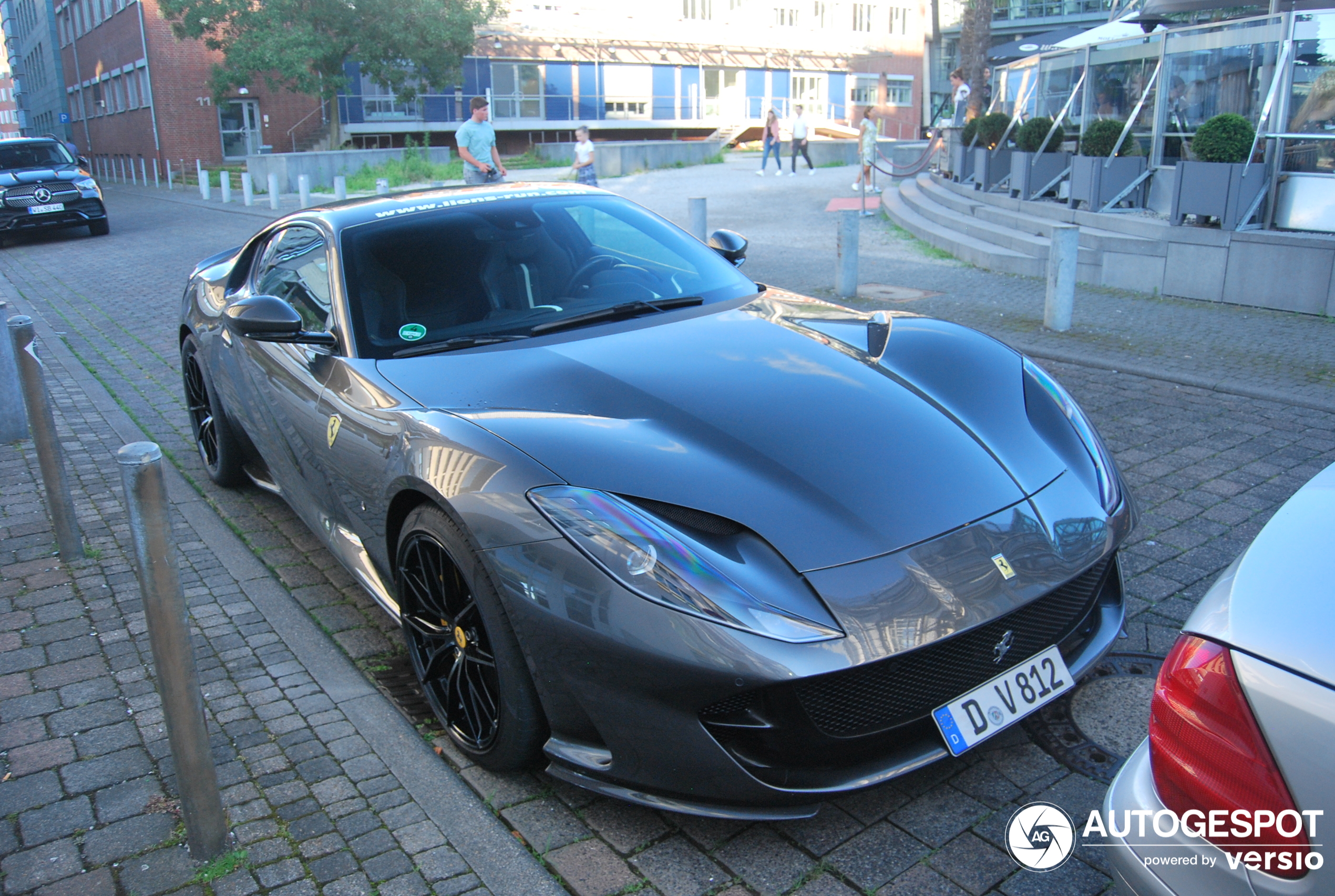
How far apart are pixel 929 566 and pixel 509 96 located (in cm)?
4790

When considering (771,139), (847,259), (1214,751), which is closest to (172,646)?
(1214,751)

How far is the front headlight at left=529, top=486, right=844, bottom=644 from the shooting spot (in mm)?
2326

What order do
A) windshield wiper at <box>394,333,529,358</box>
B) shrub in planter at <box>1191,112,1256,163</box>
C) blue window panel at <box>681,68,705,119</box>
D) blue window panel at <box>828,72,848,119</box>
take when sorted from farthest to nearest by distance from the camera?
blue window panel at <box>828,72,848,119</box> → blue window panel at <box>681,68,705,119</box> → shrub in planter at <box>1191,112,1256,163</box> → windshield wiper at <box>394,333,529,358</box>

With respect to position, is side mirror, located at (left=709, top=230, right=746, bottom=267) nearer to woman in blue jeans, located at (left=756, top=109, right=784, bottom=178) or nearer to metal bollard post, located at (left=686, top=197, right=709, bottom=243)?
metal bollard post, located at (left=686, top=197, right=709, bottom=243)

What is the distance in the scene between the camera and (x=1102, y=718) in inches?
119

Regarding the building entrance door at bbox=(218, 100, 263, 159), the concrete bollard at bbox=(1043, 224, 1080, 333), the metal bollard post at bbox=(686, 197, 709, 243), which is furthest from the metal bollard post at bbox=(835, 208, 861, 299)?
the building entrance door at bbox=(218, 100, 263, 159)

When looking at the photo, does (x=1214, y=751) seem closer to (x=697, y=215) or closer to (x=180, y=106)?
(x=697, y=215)

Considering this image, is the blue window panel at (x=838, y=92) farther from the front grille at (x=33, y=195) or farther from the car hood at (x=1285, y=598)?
the car hood at (x=1285, y=598)

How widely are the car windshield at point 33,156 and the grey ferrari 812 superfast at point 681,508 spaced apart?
1874cm

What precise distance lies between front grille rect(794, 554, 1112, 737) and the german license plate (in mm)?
A: 22

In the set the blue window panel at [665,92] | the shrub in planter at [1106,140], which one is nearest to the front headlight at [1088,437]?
the shrub in planter at [1106,140]

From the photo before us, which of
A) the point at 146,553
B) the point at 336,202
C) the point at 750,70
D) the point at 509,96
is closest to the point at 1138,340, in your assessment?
the point at 336,202

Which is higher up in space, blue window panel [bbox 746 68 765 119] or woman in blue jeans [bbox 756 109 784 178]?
blue window panel [bbox 746 68 765 119]

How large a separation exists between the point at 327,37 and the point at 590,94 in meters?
14.8
